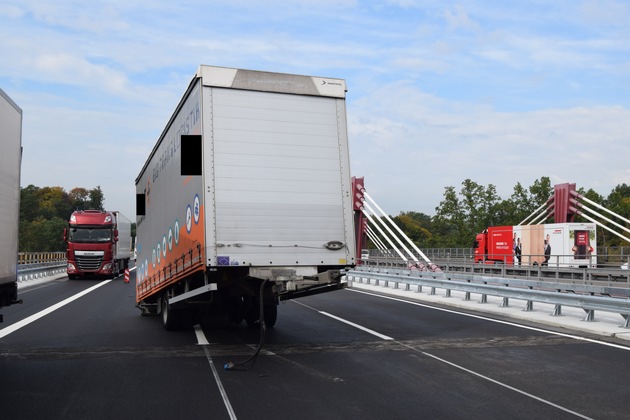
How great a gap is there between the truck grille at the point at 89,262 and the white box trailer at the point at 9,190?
2747 centimetres

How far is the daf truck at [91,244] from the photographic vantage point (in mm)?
35688

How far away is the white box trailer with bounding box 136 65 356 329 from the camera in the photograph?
9.74m

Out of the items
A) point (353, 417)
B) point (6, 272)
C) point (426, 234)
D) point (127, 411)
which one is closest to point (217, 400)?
point (127, 411)

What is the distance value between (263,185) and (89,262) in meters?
28.4

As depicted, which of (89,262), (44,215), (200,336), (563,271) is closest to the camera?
(200,336)

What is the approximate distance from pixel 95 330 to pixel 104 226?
24137mm

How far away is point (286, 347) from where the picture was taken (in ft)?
36.2

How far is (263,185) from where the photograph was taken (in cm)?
1004

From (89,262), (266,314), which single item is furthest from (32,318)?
(89,262)

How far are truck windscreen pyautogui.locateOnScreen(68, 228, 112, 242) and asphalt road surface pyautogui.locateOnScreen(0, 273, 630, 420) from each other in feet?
71.7

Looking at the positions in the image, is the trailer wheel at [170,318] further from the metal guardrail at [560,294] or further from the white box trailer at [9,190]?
the metal guardrail at [560,294]

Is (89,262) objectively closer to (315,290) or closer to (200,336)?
(200,336)

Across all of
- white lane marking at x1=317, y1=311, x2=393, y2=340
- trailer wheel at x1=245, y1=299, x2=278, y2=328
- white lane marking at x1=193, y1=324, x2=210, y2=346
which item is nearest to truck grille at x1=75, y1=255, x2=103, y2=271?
white lane marking at x1=317, y1=311, x2=393, y2=340

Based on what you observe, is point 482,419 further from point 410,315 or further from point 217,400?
point 410,315
